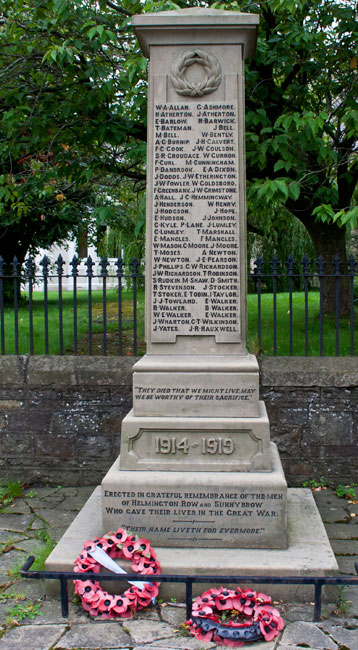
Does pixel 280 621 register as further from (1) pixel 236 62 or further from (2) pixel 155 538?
(1) pixel 236 62

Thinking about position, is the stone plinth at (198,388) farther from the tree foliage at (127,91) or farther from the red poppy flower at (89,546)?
the tree foliage at (127,91)

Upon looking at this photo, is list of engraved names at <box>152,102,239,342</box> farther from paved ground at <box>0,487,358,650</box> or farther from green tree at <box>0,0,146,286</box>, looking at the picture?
paved ground at <box>0,487,358,650</box>

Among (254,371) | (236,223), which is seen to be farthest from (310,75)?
Answer: (254,371)

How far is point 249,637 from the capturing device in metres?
3.22

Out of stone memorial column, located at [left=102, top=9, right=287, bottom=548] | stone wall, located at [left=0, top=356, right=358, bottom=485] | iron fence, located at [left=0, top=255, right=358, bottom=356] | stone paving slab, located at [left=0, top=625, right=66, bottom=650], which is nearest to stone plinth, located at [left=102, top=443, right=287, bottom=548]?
stone memorial column, located at [left=102, top=9, right=287, bottom=548]

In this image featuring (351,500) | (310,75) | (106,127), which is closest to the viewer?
(351,500)

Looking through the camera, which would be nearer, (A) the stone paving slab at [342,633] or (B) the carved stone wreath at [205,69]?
(A) the stone paving slab at [342,633]

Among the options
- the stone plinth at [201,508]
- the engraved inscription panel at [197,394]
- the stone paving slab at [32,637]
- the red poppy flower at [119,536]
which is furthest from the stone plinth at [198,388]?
the stone paving slab at [32,637]

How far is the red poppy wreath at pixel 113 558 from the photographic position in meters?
3.52

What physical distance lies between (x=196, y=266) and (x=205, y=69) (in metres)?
1.42

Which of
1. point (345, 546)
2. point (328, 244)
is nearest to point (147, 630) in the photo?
point (345, 546)

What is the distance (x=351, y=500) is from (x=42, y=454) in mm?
3043

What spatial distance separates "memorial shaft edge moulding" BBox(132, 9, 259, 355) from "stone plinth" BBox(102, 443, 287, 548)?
0.91m

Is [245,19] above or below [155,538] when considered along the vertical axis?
above
